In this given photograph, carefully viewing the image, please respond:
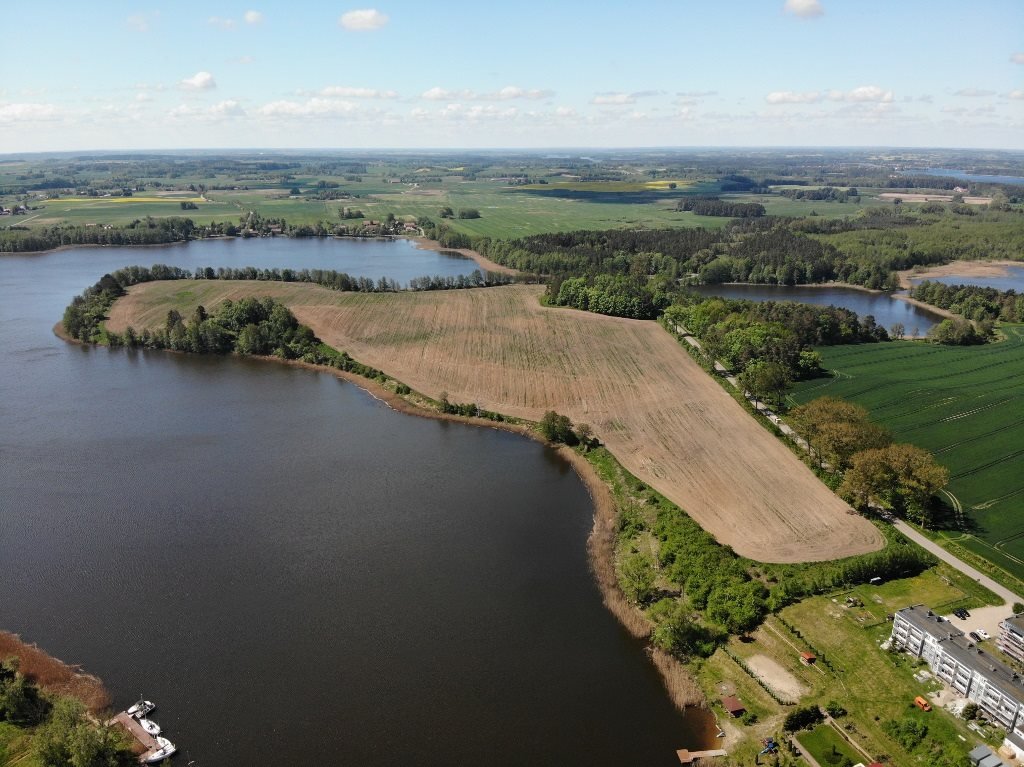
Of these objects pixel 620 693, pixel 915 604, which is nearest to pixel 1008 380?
pixel 915 604

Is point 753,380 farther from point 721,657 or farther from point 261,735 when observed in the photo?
point 261,735

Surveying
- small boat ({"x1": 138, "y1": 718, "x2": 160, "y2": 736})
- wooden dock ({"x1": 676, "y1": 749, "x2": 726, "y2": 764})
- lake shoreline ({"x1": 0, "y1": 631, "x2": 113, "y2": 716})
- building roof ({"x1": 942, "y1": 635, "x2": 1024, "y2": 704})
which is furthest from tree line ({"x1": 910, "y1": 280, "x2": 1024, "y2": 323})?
lake shoreline ({"x1": 0, "y1": 631, "x2": 113, "y2": 716})

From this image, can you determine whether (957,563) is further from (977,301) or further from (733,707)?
(977,301)

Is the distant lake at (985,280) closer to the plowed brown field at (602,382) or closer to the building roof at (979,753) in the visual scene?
the plowed brown field at (602,382)

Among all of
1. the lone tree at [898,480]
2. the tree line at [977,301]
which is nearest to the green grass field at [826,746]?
the lone tree at [898,480]

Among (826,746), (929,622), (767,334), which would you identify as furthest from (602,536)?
(767,334)

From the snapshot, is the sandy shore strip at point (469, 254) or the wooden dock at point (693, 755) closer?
the wooden dock at point (693, 755)
